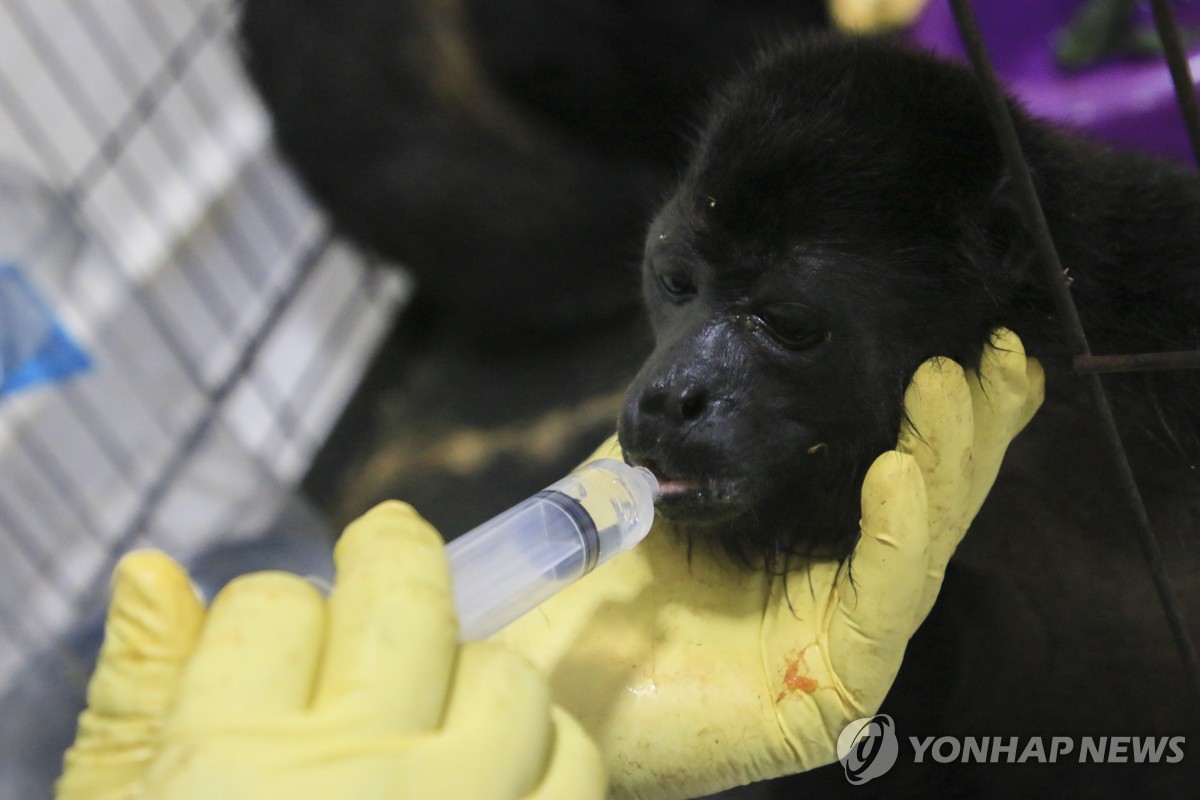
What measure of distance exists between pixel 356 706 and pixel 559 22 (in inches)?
93.8

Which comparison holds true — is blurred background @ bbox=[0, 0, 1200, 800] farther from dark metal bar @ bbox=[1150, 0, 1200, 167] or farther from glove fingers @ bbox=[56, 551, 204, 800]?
dark metal bar @ bbox=[1150, 0, 1200, 167]

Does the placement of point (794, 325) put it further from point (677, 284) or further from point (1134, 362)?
point (1134, 362)

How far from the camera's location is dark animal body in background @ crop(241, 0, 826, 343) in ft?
9.50

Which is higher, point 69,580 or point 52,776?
point 52,776

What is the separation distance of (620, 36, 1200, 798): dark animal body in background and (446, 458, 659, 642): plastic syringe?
15cm

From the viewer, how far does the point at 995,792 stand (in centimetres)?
139

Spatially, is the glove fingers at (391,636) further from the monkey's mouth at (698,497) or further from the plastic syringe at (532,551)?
the monkey's mouth at (698,497)

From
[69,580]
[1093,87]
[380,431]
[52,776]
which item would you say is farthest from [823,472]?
[380,431]

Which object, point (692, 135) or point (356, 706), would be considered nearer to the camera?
point (356, 706)

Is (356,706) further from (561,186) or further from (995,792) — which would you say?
(561,186)

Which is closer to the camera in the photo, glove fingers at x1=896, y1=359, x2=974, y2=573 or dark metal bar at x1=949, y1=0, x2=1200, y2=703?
dark metal bar at x1=949, y1=0, x2=1200, y2=703

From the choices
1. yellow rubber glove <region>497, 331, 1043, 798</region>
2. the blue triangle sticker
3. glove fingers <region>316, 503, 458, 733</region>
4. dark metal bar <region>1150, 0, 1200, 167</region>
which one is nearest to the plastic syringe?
glove fingers <region>316, 503, 458, 733</region>

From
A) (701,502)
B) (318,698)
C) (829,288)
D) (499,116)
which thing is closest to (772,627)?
(701,502)

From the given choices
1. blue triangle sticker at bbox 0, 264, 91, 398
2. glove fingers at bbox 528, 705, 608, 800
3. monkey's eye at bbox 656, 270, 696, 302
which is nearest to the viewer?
glove fingers at bbox 528, 705, 608, 800
